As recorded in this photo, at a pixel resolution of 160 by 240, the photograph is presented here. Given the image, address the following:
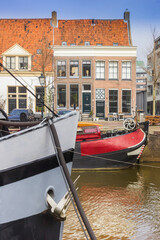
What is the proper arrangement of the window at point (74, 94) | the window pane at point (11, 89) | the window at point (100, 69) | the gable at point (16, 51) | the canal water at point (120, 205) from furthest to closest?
the gable at point (16, 51), the window pane at point (11, 89), the window at point (100, 69), the window at point (74, 94), the canal water at point (120, 205)

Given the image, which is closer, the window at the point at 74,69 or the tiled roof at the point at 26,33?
the window at the point at 74,69

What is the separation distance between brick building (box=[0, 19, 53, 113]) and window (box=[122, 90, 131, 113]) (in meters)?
7.22

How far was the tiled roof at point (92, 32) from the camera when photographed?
30531 millimetres

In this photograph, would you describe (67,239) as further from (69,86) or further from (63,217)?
(69,86)

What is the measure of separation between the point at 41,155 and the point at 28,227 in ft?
2.62

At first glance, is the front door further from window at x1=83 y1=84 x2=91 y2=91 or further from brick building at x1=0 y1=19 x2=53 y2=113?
brick building at x1=0 y1=19 x2=53 y2=113

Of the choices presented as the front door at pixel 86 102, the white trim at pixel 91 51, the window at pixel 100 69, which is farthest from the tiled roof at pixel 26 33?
the front door at pixel 86 102

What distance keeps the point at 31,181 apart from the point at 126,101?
2620 centimetres

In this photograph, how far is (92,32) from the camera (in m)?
31.1

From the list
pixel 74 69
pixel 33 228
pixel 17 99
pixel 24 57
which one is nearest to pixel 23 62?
pixel 24 57

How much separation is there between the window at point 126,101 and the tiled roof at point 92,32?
5.17m

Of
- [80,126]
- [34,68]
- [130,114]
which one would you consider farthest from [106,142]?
[34,68]

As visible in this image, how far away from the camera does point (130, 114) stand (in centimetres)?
2848

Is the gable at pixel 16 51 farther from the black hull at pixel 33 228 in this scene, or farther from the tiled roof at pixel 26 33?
the black hull at pixel 33 228
